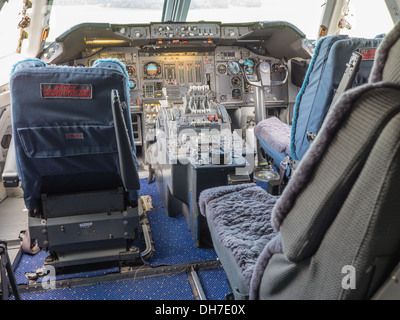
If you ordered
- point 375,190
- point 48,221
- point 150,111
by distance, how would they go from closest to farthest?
point 375,190
point 48,221
point 150,111

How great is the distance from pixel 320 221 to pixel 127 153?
1195 millimetres

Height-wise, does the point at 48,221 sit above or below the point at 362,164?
below

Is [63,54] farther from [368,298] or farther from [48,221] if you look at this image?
[368,298]

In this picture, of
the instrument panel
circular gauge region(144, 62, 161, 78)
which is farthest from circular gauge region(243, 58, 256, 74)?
circular gauge region(144, 62, 161, 78)

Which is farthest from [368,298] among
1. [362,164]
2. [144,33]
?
[144,33]

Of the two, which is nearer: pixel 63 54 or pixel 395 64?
pixel 395 64

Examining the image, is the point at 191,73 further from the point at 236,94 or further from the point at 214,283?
the point at 214,283

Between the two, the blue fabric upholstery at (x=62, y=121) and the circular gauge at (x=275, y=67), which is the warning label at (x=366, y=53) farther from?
the circular gauge at (x=275, y=67)

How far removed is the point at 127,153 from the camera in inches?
68.3

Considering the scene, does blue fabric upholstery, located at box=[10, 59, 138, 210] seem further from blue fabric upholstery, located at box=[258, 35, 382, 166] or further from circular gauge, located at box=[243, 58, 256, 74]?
circular gauge, located at box=[243, 58, 256, 74]

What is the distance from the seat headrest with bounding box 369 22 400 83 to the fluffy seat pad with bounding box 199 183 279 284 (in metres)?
0.68

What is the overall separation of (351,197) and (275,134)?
6.96 feet

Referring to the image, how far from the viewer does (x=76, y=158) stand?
5.87 feet

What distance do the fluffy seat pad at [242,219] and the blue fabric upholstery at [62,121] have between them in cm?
63
